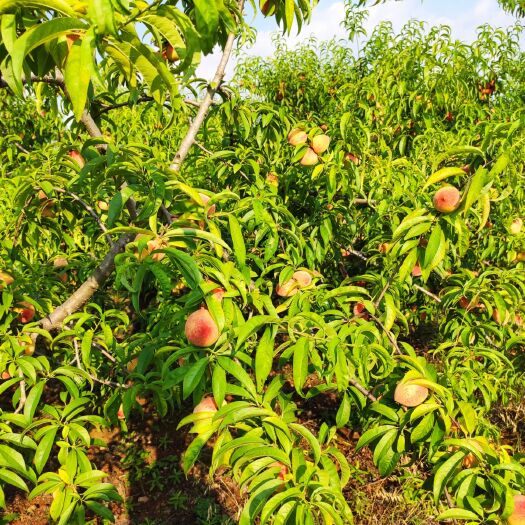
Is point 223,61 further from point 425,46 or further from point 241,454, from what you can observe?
point 425,46

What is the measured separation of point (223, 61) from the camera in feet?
5.19

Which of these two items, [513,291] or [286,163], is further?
[286,163]

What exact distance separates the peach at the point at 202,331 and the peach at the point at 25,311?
696 millimetres

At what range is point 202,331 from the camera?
931 millimetres

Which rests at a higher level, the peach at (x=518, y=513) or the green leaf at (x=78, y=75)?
the green leaf at (x=78, y=75)

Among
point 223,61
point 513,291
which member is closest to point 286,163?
point 223,61

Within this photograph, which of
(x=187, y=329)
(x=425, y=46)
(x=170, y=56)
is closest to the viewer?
(x=187, y=329)

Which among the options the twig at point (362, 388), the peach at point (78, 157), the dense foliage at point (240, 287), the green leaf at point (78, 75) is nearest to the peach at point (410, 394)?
the dense foliage at point (240, 287)

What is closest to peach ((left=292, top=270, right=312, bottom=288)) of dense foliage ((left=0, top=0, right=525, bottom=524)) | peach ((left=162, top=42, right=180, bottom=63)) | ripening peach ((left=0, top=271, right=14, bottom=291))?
dense foliage ((left=0, top=0, right=525, bottom=524))

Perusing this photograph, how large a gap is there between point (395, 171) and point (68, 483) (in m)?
1.69

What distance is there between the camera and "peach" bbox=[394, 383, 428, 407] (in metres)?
1.05

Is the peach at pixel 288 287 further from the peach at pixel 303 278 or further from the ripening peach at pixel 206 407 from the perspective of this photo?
the ripening peach at pixel 206 407

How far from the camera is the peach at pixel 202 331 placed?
92cm

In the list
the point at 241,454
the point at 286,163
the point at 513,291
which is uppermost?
the point at 286,163
